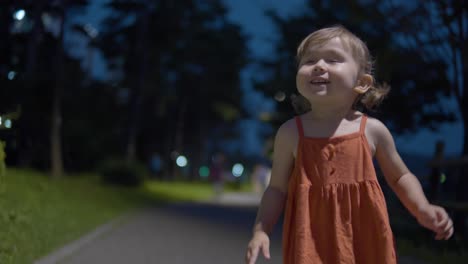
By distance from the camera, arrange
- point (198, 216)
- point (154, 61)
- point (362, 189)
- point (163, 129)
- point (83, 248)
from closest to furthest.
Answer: point (362, 189) → point (83, 248) → point (198, 216) → point (154, 61) → point (163, 129)

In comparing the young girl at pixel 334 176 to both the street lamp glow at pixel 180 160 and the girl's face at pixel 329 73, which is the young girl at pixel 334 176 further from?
the street lamp glow at pixel 180 160

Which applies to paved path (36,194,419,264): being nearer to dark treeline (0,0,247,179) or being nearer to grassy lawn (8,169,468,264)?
grassy lawn (8,169,468,264)

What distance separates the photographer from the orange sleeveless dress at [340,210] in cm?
328

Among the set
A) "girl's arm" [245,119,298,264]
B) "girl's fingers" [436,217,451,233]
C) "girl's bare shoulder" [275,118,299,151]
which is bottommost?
"girl's fingers" [436,217,451,233]

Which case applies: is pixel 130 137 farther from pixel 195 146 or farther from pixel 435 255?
pixel 195 146

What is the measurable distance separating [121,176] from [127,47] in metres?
7.74

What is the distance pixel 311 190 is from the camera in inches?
132

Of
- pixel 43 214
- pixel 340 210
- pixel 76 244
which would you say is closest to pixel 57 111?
pixel 43 214

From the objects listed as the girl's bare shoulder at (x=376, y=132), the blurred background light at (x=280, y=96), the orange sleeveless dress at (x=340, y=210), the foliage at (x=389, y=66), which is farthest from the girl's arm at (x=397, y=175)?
the blurred background light at (x=280, y=96)

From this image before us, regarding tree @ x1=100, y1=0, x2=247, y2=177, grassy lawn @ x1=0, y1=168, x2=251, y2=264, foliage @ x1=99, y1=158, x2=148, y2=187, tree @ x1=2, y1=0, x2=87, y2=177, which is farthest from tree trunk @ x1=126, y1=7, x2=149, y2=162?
grassy lawn @ x1=0, y1=168, x2=251, y2=264

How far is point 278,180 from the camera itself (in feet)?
11.6

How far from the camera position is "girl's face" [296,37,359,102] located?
11.0 feet

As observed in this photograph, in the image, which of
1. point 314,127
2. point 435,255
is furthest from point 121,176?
point 314,127

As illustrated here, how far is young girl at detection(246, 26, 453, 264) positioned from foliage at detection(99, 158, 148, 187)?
27526 mm
